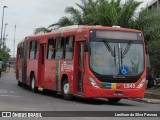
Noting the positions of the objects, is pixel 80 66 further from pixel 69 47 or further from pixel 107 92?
pixel 107 92

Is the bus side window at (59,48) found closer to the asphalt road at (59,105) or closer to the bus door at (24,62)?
the asphalt road at (59,105)

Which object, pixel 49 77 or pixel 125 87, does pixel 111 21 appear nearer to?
pixel 49 77

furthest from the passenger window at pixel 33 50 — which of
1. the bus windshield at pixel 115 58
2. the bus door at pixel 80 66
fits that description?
the bus windshield at pixel 115 58

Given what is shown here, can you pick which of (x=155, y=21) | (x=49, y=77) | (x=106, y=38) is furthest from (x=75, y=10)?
(x=106, y=38)

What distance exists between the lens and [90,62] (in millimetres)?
19844

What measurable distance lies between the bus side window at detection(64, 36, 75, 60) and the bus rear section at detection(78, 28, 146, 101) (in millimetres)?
777

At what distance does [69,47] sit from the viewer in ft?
70.4

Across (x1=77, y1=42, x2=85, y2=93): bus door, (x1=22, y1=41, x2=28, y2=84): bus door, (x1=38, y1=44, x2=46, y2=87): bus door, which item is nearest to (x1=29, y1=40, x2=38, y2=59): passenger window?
(x1=38, y1=44, x2=46, y2=87): bus door

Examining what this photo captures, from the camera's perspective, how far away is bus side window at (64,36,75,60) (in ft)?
69.5

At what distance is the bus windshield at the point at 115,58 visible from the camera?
65.2 feet

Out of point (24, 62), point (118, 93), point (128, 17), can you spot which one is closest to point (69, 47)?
point (118, 93)

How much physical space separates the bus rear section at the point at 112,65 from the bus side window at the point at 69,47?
78cm

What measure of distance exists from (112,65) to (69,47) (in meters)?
2.36

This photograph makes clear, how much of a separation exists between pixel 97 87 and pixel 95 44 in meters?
1.68
